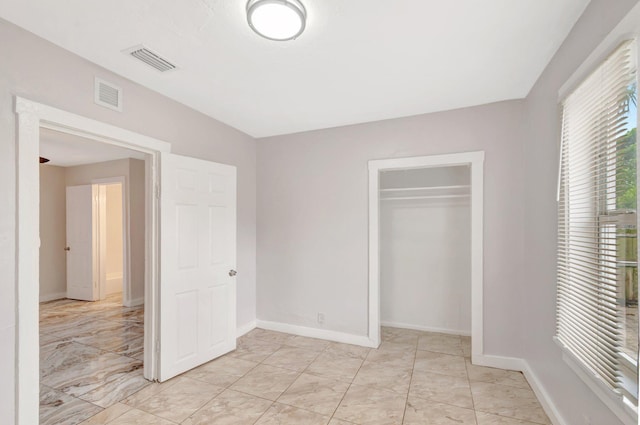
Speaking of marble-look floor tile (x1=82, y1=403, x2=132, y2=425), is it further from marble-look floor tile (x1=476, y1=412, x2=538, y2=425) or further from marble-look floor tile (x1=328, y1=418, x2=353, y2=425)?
marble-look floor tile (x1=476, y1=412, x2=538, y2=425)

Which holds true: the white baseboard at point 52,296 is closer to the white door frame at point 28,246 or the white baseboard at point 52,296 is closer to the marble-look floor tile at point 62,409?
the marble-look floor tile at point 62,409

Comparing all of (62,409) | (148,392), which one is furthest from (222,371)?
(62,409)

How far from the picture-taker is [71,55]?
2043 millimetres

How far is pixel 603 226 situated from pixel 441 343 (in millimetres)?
2478

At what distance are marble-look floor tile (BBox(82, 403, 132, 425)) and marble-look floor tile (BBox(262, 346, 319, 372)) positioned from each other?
1.20m

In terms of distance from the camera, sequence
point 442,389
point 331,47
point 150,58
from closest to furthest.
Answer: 1. point 331,47
2. point 150,58
3. point 442,389

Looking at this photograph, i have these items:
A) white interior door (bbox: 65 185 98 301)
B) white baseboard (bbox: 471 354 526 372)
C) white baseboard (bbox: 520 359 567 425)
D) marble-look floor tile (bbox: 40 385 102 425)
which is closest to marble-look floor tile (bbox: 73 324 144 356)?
marble-look floor tile (bbox: 40 385 102 425)

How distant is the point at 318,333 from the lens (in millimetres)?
3652

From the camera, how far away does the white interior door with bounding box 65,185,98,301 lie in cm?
546

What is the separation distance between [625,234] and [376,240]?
2171mm

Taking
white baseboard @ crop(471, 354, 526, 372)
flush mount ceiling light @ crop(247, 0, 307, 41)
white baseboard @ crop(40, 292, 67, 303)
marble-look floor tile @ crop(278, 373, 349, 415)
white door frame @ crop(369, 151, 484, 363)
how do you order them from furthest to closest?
white baseboard @ crop(40, 292, 67, 303)
white door frame @ crop(369, 151, 484, 363)
white baseboard @ crop(471, 354, 526, 372)
marble-look floor tile @ crop(278, 373, 349, 415)
flush mount ceiling light @ crop(247, 0, 307, 41)

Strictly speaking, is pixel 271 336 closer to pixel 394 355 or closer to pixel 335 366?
pixel 335 366

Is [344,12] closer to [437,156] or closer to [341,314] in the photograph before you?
[437,156]

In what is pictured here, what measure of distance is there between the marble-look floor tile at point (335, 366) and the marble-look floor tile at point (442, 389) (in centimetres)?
55
